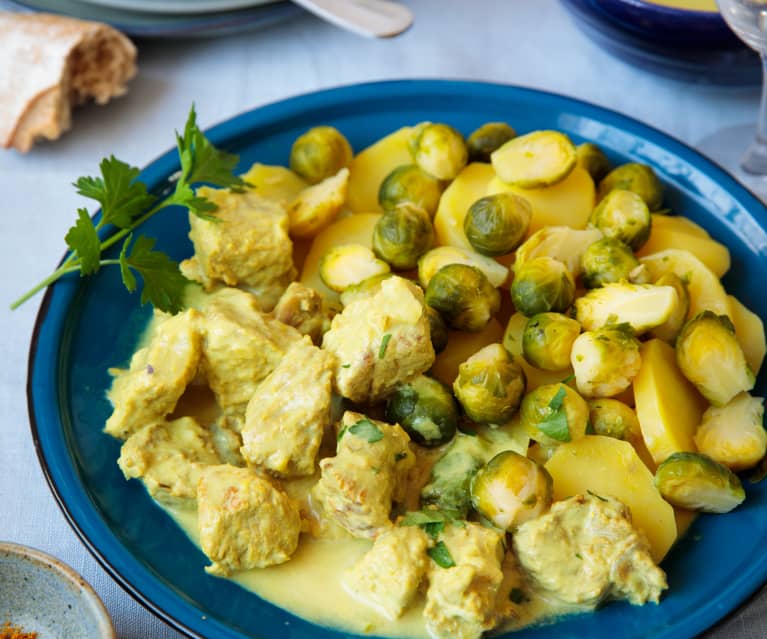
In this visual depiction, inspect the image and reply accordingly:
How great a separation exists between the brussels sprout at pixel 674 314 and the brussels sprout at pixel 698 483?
379 mm

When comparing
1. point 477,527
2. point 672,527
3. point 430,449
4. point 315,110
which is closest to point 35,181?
point 315,110

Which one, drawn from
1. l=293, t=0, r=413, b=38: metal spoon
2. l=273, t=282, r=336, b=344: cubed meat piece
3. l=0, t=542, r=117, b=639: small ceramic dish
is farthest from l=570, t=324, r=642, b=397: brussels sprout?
l=293, t=0, r=413, b=38: metal spoon

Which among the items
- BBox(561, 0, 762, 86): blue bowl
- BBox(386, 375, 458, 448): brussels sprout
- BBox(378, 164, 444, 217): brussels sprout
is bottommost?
BBox(386, 375, 458, 448): brussels sprout

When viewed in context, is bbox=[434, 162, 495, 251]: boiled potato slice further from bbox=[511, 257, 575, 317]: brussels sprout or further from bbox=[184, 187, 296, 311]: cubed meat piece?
bbox=[184, 187, 296, 311]: cubed meat piece

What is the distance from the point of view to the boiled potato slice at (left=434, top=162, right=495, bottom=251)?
2842 mm

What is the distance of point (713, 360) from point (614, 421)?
0.95ft

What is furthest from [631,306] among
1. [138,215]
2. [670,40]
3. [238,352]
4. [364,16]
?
[364,16]

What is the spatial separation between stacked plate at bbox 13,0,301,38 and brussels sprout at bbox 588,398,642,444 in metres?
2.18

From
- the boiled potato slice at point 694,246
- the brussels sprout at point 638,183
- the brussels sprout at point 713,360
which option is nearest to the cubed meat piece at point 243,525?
the brussels sprout at point 713,360

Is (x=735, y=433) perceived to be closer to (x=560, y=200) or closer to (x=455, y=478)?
(x=455, y=478)

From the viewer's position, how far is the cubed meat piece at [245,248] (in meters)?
2.71

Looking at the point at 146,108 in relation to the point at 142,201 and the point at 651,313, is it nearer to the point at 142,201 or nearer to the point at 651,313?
the point at 142,201

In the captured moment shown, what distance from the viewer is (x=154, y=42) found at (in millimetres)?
3871

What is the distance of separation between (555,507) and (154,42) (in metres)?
2.63
